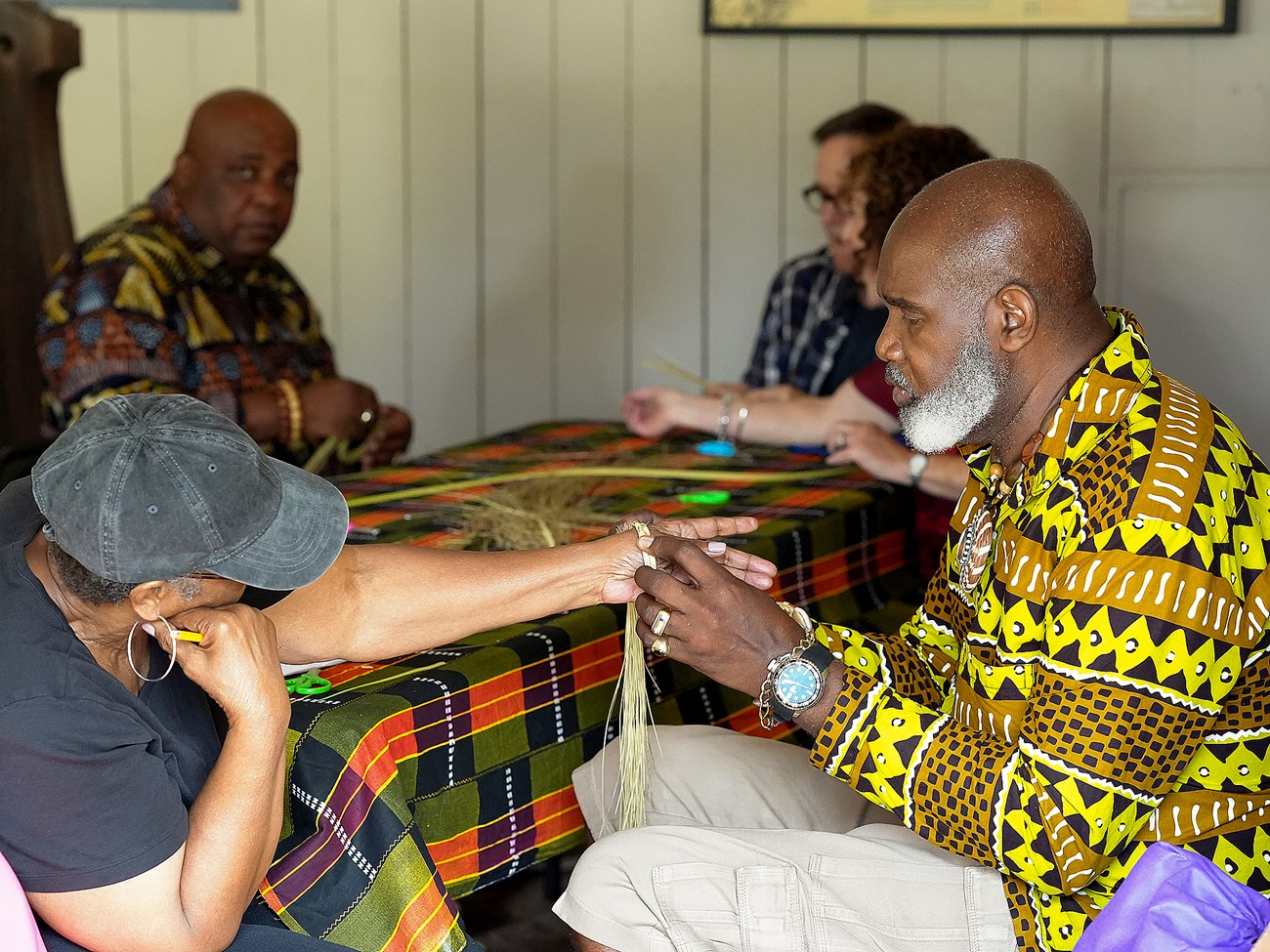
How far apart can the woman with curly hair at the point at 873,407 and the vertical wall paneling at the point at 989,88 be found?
96 cm

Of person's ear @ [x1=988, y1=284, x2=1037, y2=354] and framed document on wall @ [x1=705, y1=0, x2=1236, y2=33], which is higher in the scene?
framed document on wall @ [x1=705, y1=0, x2=1236, y2=33]

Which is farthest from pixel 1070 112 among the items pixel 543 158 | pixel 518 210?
pixel 518 210

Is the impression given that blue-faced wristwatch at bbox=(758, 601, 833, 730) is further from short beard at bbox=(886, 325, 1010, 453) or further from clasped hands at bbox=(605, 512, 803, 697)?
short beard at bbox=(886, 325, 1010, 453)

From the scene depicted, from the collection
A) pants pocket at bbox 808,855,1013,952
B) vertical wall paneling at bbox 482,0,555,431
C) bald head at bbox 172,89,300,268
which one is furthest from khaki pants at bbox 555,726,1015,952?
vertical wall paneling at bbox 482,0,555,431

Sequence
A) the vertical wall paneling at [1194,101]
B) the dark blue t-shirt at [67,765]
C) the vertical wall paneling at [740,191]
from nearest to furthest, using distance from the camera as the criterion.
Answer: the dark blue t-shirt at [67,765], the vertical wall paneling at [1194,101], the vertical wall paneling at [740,191]

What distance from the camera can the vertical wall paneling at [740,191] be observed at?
167 inches

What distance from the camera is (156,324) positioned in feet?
10.5

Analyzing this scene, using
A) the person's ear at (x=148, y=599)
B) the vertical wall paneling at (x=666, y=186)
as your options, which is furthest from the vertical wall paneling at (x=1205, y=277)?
the person's ear at (x=148, y=599)

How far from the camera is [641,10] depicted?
4.32 m

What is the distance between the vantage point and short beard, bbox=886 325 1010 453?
168 centimetres

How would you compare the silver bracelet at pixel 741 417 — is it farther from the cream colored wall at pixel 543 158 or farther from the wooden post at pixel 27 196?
the wooden post at pixel 27 196

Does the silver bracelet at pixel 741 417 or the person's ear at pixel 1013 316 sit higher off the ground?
the person's ear at pixel 1013 316

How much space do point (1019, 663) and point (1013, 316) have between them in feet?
1.28

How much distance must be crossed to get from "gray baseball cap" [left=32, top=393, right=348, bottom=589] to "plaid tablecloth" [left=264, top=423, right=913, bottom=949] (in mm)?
257
